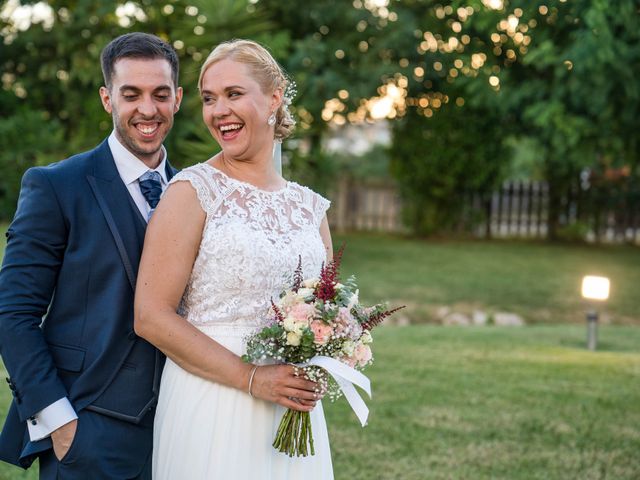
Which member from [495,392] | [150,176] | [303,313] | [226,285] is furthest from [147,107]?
[495,392]

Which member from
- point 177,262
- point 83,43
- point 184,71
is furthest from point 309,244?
point 83,43

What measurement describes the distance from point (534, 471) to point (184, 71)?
918 centimetres

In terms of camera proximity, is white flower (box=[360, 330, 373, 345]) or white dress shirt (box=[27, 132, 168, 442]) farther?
white flower (box=[360, 330, 373, 345])

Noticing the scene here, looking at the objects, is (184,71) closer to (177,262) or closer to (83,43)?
(83,43)

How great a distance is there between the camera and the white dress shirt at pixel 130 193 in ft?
8.98

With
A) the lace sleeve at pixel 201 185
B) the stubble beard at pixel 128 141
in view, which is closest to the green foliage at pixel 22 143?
the stubble beard at pixel 128 141

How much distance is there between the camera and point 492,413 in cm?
703

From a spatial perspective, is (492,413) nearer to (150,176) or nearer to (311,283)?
(311,283)

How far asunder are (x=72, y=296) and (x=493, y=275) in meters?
13.4

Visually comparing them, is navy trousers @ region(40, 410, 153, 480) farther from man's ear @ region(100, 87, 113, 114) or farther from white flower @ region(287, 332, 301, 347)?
man's ear @ region(100, 87, 113, 114)

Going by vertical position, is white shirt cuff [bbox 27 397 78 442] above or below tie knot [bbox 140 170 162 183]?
below

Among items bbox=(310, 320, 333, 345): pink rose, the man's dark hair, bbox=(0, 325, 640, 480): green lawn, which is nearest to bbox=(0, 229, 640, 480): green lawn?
bbox=(0, 325, 640, 480): green lawn

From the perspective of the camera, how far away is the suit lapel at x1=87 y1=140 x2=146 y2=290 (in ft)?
9.29

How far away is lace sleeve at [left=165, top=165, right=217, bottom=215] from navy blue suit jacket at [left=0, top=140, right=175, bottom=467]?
21 centimetres
